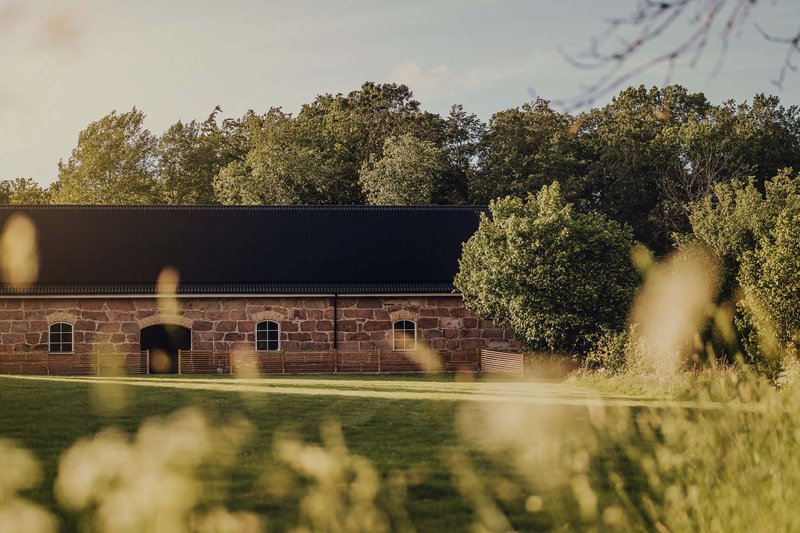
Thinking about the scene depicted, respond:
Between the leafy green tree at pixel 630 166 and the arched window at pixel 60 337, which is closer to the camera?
the arched window at pixel 60 337

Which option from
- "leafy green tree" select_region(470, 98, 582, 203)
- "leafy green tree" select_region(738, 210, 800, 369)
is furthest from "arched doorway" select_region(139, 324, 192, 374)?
"leafy green tree" select_region(470, 98, 582, 203)

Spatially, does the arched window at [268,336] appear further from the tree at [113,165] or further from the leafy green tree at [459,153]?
the tree at [113,165]

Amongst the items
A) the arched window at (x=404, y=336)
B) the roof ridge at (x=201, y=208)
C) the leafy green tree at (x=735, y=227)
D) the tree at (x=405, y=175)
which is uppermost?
the tree at (x=405, y=175)

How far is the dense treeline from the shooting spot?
5019cm

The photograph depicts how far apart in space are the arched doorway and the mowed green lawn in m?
5.71

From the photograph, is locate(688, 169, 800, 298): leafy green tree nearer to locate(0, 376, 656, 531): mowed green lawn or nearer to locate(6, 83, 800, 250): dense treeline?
locate(6, 83, 800, 250): dense treeline

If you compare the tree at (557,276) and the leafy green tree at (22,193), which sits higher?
the leafy green tree at (22,193)

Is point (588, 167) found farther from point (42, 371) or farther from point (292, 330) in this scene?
point (42, 371)

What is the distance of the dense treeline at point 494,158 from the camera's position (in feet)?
165

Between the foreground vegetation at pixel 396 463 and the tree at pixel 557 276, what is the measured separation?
8280 millimetres

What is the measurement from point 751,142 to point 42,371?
3757cm

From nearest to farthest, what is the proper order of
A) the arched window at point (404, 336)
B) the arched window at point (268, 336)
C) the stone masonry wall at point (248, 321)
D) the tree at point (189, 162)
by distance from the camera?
the stone masonry wall at point (248, 321) < the arched window at point (268, 336) < the arched window at point (404, 336) < the tree at point (189, 162)

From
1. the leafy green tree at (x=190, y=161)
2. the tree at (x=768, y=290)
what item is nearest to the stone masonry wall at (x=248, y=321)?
the tree at (x=768, y=290)

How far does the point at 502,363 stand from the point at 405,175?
21.4m
